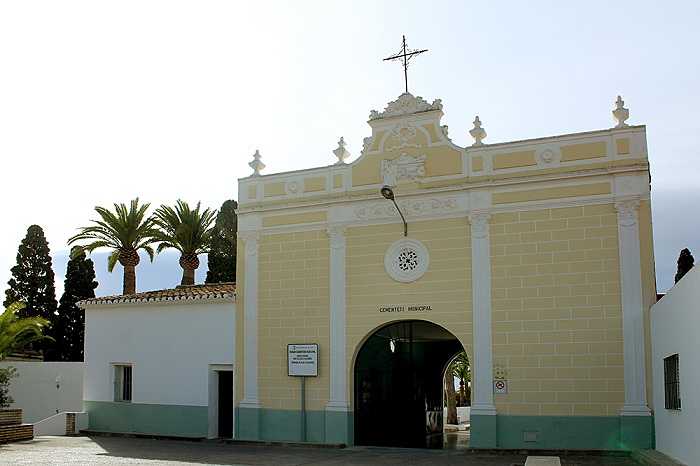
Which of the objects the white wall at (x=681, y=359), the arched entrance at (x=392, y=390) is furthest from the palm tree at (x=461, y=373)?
the white wall at (x=681, y=359)

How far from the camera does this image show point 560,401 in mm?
16750

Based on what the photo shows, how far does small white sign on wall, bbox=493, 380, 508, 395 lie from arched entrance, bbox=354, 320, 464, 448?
2.33 meters

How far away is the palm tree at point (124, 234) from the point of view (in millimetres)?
33469

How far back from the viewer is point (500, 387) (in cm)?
1731

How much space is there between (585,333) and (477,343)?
7.41 ft

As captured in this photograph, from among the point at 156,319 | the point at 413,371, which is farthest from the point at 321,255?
the point at 156,319

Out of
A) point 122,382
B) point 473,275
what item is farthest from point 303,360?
point 122,382

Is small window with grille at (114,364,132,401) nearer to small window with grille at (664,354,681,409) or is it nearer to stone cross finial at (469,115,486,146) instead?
stone cross finial at (469,115,486,146)

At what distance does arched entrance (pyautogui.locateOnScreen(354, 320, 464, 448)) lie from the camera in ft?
63.2

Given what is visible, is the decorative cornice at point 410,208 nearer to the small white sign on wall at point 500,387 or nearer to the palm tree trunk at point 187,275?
the small white sign on wall at point 500,387

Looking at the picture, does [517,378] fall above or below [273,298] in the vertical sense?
below

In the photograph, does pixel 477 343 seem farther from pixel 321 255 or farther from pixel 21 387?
pixel 21 387

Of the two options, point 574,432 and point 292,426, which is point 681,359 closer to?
point 574,432

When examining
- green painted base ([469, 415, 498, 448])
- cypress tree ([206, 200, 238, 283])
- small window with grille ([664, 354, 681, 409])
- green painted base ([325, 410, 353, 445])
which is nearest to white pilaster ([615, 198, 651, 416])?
small window with grille ([664, 354, 681, 409])
